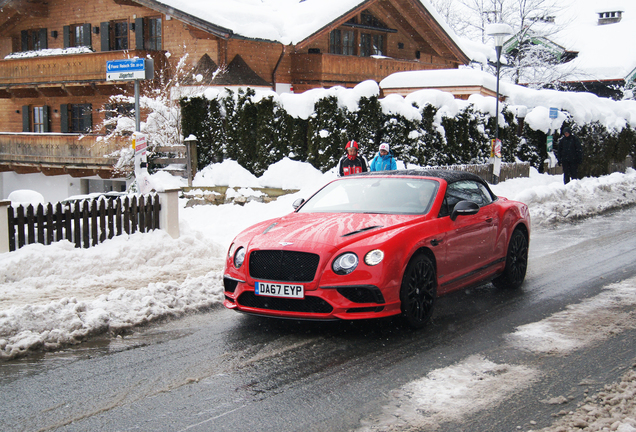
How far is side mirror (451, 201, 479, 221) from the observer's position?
21.3ft

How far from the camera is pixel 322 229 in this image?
5.95 m

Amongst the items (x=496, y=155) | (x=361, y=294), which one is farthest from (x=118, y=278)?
(x=496, y=155)

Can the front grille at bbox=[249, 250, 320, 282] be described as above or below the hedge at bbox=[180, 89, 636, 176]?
below

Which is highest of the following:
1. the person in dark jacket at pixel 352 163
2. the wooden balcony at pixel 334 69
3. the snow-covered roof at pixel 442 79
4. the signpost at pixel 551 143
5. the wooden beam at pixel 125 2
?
the wooden beam at pixel 125 2

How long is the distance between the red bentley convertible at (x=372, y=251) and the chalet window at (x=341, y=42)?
24477mm

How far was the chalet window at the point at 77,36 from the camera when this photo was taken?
2966 cm

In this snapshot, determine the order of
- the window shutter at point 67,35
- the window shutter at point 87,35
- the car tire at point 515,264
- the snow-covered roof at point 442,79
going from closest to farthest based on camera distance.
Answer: the car tire at point 515,264
the snow-covered roof at point 442,79
the window shutter at point 87,35
the window shutter at point 67,35

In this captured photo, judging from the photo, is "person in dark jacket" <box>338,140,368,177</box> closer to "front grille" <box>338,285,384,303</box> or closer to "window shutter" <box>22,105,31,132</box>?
"front grille" <box>338,285,384,303</box>

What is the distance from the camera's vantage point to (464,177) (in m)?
7.42

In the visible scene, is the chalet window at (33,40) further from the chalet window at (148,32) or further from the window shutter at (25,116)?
the chalet window at (148,32)

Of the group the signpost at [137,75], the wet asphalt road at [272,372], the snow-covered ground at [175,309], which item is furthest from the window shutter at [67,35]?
the wet asphalt road at [272,372]

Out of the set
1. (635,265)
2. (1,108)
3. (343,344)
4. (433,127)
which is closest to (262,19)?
(433,127)

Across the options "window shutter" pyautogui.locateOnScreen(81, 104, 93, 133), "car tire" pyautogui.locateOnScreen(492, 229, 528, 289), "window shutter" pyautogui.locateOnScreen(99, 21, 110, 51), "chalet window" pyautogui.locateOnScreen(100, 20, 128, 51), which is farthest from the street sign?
"window shutter" pyautogui.locateOnScreen(81, 104, 93, 133)

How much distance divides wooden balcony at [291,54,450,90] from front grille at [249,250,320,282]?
2297cm
